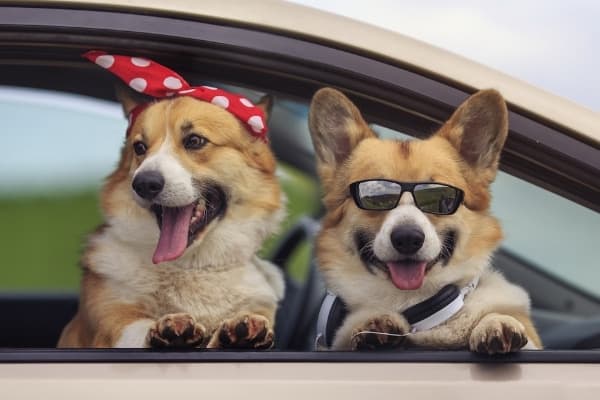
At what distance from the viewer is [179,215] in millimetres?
1908

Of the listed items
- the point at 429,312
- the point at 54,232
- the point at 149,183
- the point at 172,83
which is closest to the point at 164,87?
the point at 172,83

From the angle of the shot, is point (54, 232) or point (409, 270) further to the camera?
point (54, 232)

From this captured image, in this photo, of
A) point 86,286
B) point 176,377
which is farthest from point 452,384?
point 86,286

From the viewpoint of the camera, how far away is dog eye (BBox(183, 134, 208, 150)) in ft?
6.43

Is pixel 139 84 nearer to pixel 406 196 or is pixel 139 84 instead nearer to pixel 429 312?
pixel 406 196

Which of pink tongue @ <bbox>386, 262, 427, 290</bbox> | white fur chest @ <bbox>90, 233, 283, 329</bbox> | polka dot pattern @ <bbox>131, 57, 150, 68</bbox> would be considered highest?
polka dot pattern @ <bbox>131, 57, 150, 68</bbox>

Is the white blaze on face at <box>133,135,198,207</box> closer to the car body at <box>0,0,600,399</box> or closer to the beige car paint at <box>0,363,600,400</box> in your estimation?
the car body at <box>0,0,600,399</box>

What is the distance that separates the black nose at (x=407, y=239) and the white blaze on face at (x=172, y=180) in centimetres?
44

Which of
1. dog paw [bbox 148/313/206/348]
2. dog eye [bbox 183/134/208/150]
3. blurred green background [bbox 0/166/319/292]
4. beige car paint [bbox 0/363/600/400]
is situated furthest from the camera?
blurred green background [bbox 0/166/319/292]

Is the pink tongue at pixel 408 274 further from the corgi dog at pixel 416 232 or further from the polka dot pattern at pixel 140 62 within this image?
the polka dot pattern at pixel 140 62

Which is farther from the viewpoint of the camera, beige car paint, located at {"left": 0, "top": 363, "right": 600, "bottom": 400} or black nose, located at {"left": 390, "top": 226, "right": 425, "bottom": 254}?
black nose, located at {"left": 390, "top": 226, "right": 425, "bottom": 254}

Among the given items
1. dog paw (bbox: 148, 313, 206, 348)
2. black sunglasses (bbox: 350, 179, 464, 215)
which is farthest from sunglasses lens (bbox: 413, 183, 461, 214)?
dog paw (bbox: 148, 313, 206, 348)

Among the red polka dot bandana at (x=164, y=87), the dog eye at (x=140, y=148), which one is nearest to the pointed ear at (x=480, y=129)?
the red polka dot bandana at (x=164, y=87)

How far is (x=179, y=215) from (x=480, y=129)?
662 millimetres
